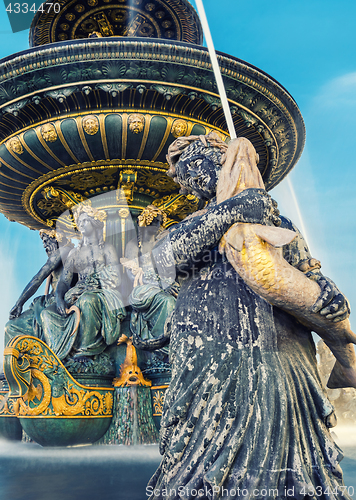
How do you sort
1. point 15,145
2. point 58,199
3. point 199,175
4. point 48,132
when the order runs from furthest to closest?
point 58,199, point 15,145, point 48,132, point 199,175

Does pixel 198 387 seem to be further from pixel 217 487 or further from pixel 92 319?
pixel 92 319

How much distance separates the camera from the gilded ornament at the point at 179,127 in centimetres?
392

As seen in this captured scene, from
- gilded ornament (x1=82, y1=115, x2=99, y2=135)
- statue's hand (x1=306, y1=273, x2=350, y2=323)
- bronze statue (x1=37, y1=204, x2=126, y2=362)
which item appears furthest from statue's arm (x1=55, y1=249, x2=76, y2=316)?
statue's hand (x1=306, y1=273, x2=350, y2=323)

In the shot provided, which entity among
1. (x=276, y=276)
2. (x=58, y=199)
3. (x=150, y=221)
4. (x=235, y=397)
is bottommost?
(x=235, y=397)

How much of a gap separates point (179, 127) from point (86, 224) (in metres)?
1.36

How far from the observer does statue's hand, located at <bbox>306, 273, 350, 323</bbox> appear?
137cm

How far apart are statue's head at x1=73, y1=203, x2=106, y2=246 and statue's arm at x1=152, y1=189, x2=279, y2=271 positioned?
2.79m

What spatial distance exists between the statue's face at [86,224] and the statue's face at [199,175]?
2.62 meters

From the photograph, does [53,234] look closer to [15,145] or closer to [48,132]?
[15,145]

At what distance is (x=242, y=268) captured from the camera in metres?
1.40

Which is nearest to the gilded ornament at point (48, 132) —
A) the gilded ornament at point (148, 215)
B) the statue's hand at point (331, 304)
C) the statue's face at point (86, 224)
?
the statue's face at point (86, 224)

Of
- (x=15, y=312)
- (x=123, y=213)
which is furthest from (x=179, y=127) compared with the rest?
(x=15, y=312)

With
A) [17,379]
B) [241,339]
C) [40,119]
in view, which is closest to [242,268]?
[241,339]

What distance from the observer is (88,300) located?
12.7 ft
